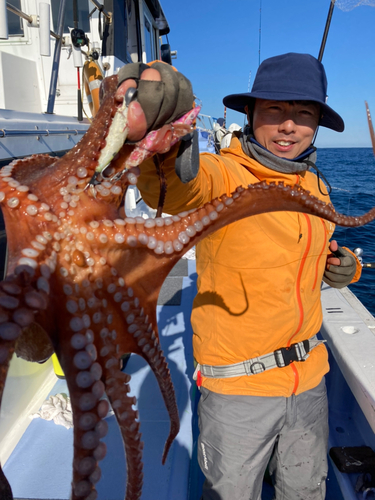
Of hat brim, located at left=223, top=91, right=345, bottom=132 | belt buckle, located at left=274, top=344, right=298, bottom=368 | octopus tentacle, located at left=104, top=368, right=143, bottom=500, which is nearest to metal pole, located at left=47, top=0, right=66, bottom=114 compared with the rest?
hat brim, located at left=223, top=91, right=345, bottom=132

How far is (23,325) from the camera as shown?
77cm

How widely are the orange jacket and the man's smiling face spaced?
15 centimetres

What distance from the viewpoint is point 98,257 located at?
1.07 m

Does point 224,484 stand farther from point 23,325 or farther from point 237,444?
point 23,325

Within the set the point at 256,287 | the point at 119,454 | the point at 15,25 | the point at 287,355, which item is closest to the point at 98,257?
the point at 256,287

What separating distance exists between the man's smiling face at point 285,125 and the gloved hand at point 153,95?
938mm

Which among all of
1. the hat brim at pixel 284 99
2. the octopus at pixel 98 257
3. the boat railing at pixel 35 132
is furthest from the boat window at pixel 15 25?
the octopus at pixel 98 257

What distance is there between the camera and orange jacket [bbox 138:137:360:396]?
1.90 m

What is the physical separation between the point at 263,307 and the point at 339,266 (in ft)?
2.87

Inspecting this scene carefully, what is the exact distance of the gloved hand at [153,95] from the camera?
1032 mm

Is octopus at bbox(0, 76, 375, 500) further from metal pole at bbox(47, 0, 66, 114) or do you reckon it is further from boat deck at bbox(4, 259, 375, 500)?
metal pole at bbox(47, 0, 66, 114)

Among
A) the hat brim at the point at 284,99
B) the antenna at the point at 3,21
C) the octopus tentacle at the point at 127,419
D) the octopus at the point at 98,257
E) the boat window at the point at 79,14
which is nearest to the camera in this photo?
the octopus at the point at 98,257

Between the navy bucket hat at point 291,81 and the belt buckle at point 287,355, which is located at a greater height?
the navy bucket hat at point 291,81

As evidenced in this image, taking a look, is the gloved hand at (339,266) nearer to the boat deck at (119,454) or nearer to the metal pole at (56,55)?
the boat deck at (119,454)
